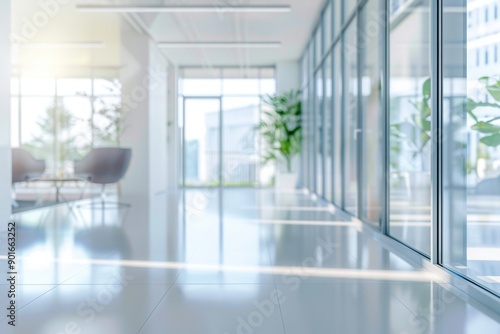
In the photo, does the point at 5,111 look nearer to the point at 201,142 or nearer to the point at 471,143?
the point at 471,143

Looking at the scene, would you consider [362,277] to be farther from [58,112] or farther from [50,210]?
[58,112]

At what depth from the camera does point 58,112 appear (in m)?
12.5

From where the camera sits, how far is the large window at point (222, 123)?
12711 millimetres

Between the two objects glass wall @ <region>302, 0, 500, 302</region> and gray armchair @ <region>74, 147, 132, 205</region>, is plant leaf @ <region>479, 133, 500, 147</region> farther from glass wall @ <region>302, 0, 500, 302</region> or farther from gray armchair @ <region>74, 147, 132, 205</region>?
gray armchair @ <region>74, 147, 132, 205</region>

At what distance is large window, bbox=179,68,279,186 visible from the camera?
1271 centimetres

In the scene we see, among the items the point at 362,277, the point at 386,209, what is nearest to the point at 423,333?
the point at 362,277

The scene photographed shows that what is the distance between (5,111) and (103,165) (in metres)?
2.91

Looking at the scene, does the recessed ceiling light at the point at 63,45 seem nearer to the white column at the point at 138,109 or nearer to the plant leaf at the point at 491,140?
the white column at the point at 138,109

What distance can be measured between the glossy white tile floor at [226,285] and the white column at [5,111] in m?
0.37

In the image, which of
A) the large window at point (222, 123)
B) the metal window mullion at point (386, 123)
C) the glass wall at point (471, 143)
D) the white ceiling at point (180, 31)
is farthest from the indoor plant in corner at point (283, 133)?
the glass wall at point (471, 143)

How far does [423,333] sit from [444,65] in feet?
5.61

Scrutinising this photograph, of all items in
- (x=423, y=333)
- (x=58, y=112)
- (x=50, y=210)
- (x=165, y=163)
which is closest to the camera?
(x=423, y=333)

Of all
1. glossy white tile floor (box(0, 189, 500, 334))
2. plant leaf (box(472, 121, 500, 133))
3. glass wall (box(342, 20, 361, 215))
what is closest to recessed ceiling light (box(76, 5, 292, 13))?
glass wall (box(342, 20, 361, 215))

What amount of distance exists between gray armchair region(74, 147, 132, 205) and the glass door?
16.5 ft
